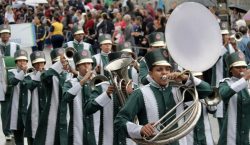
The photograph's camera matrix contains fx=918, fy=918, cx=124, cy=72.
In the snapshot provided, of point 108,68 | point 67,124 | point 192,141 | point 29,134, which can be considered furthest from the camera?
point 29,134

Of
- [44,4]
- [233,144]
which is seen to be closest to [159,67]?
[233,144]

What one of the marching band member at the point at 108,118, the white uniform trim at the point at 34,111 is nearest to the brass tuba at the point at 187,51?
the marching band member at the point at 108,118

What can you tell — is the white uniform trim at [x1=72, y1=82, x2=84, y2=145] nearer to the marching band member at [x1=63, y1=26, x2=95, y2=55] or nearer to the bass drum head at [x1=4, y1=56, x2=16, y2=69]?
the bass drum head at [x1=4, y1=56, x2=16, y2=69]

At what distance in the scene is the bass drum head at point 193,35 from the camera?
779cm

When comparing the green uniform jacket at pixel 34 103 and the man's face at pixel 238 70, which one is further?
the green uniform jacket at pixel 34 103

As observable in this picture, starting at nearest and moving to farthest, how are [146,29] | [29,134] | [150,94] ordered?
1. [150,94]
2. [29,134]
3. [146,29]

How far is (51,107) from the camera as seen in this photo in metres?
12.0

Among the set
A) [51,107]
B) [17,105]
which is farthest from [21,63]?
[51,107]

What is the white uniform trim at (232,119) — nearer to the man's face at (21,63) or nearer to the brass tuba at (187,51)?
the brass tuba at (187,51)

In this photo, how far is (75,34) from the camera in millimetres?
15305

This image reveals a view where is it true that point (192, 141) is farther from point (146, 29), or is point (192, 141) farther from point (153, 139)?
point (146, 29)

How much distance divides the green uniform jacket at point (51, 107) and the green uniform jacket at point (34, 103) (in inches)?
17.0

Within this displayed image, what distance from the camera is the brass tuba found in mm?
7672

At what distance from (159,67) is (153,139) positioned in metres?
0.77
